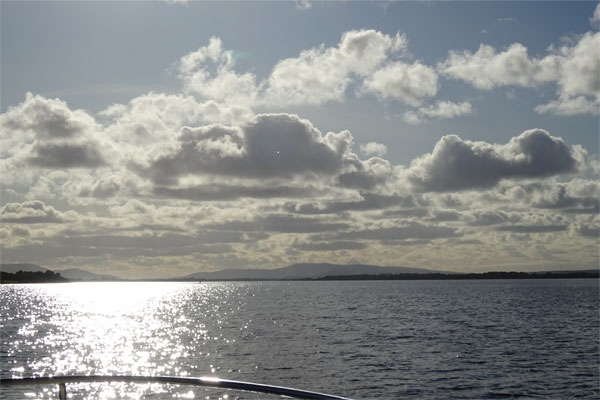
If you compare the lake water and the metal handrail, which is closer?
the metal handrail

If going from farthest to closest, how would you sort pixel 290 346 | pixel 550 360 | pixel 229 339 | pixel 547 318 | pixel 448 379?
pixel 547 318
pixel 229 339
pixel 290 346
pixel 550 360
pixel 448 379

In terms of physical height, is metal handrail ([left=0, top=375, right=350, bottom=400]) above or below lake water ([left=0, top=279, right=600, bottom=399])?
above

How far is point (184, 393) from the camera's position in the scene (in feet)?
145

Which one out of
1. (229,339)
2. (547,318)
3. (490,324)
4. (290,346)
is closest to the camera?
(290,346)

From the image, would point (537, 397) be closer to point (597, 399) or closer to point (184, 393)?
point (597, 399)

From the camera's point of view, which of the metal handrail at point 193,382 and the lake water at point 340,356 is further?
the lake water at point 340,356

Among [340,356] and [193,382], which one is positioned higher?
[193,382]

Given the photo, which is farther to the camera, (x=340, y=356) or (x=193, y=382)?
(x=340, y=356)

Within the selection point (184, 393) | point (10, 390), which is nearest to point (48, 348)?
point (10, 390)

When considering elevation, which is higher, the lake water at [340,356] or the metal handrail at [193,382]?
the metal handrail at [193,382]

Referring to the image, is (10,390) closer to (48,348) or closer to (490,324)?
(48,348)

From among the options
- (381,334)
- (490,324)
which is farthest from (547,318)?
(381,334)

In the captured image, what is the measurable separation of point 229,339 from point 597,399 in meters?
51.7

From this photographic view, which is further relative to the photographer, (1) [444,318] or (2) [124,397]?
(1) [444,318]
